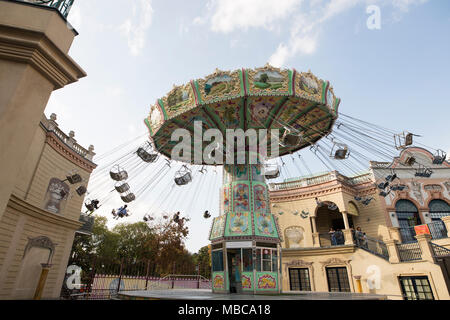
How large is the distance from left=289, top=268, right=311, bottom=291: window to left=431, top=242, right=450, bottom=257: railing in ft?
26.7

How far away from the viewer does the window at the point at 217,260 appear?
37.2ft

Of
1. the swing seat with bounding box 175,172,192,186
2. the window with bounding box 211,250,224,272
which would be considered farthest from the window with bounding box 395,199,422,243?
the swing seat with bounding box 175,172,192,186

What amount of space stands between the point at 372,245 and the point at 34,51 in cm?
2159

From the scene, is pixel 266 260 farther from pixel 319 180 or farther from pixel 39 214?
pixel 319 180

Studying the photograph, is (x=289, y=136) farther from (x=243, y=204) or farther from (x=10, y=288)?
(x=10, y=288)

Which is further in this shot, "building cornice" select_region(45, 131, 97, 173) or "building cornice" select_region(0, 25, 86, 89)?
"building cornice" select_region(45, 131, 97, 173)

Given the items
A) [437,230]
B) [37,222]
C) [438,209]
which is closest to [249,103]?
[37,222]

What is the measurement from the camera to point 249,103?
11562mm

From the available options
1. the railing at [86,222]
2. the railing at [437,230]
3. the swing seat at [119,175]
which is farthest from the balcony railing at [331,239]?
the railing at [86,222]

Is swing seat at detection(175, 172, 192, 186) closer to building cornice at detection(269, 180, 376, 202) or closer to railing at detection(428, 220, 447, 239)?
building cornice at detection(269, 180, 376, 202)

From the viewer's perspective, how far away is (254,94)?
1086cm

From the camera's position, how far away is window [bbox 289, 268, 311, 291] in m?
18.8
